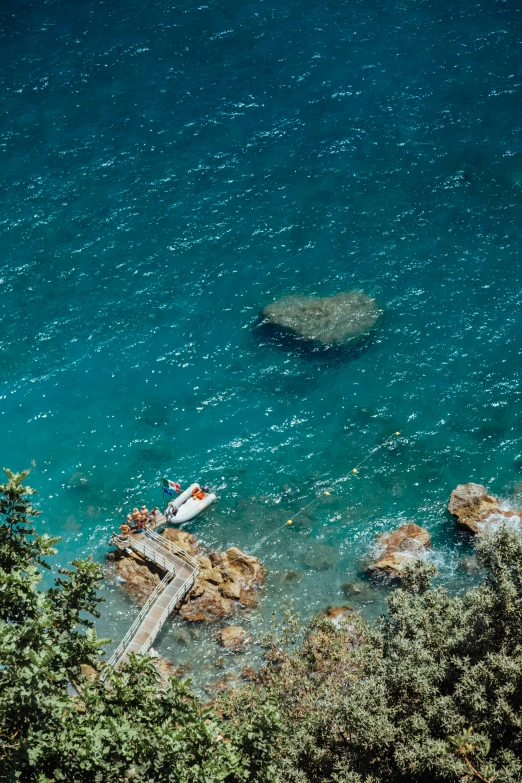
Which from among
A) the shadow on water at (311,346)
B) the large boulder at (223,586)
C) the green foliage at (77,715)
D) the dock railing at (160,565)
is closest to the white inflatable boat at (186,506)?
the dock railing at (160,565)

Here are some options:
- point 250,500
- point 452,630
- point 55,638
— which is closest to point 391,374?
point 250,500

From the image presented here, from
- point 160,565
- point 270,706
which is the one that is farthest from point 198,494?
point 270,706

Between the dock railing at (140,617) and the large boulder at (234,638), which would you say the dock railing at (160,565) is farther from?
the large boulder at (234,638)

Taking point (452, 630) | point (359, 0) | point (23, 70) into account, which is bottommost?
point (452, 630)

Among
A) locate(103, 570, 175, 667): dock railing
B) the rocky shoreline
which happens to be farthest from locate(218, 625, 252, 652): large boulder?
locate(103, 570, 175, 667): dock railing

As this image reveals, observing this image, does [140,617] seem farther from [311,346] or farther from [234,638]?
[311,346]

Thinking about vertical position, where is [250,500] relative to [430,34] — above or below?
below

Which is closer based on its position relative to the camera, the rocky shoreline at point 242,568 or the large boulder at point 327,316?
the rocky shoreline at point 242,568

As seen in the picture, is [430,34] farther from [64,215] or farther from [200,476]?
[200,476]
